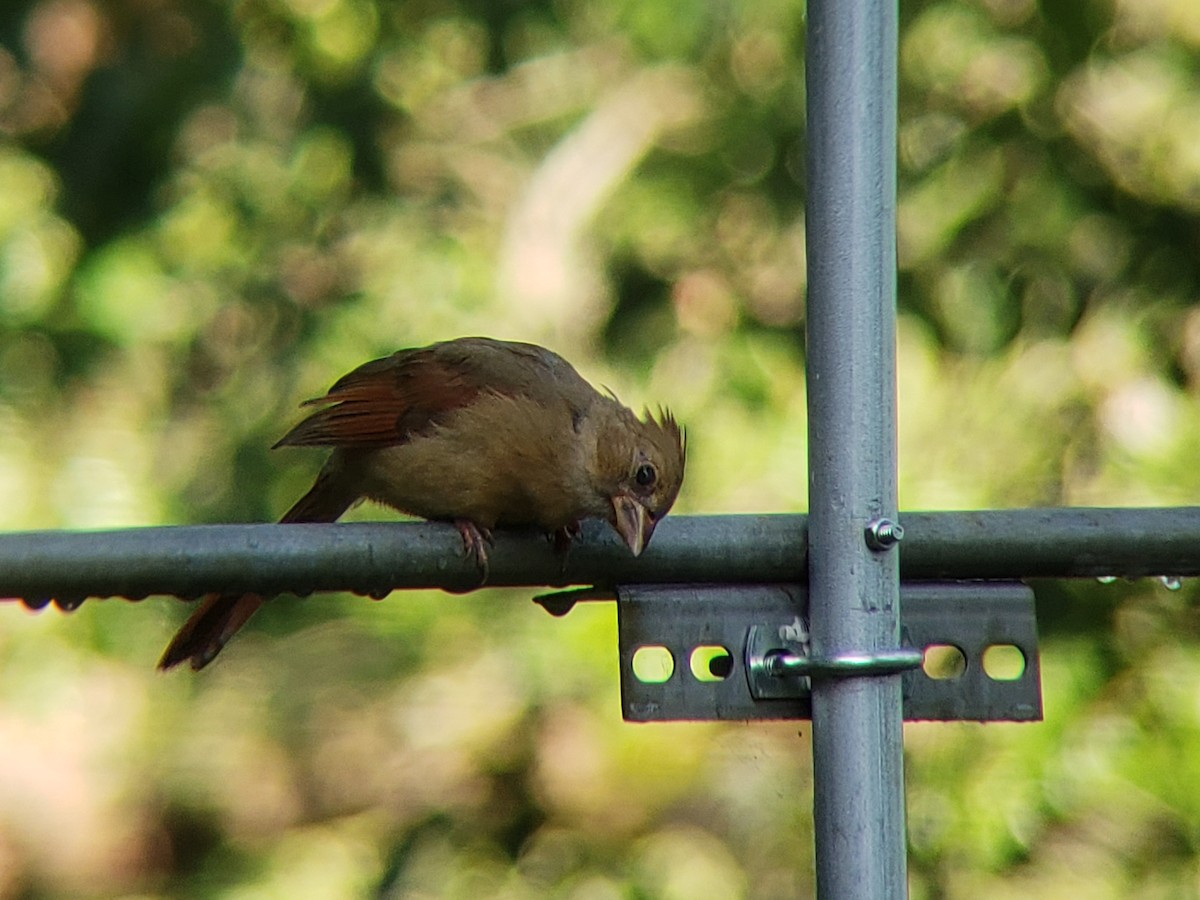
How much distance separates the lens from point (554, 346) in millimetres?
5875

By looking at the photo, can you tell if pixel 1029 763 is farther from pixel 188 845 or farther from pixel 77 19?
pixel 77 19

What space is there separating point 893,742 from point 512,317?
4085mm

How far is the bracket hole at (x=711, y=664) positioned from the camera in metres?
2.04

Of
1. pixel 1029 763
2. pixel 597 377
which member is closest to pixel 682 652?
pixel 1029 763

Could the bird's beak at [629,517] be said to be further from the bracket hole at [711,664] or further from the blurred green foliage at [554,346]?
the blurred green foliage at [554,346]

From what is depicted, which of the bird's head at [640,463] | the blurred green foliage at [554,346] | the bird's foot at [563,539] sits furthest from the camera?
the blurred green foliage at [554,346]

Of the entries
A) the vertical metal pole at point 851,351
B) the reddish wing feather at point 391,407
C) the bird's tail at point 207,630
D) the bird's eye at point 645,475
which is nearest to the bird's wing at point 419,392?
the reddish wing feather at point 391,407

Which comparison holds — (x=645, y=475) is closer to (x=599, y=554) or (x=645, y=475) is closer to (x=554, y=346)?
(x=599, y=554)

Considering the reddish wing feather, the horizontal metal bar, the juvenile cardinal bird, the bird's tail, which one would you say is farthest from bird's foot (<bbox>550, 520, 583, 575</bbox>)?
the bird's tail

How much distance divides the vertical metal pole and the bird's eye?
1.37 meters

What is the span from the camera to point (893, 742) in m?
1.93

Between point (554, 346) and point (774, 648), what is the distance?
390 cm

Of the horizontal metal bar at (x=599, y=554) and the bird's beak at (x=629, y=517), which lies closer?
the horizontal metal bar at (x=599, y=554)

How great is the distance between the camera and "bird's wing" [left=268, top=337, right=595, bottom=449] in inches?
143
